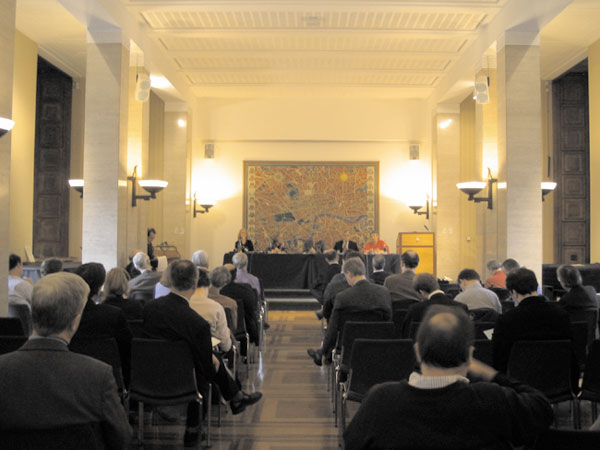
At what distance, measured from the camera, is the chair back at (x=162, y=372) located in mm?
3652

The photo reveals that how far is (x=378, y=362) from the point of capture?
3727 mm

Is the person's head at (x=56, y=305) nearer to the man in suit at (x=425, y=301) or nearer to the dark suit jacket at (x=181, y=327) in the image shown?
the dark suit jacket at (x=181, y=327)

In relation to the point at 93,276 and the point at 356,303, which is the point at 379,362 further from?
the point at 93,276

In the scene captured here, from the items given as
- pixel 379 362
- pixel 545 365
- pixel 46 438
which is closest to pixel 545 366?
pixel 545 365

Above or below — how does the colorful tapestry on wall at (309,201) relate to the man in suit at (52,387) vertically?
above

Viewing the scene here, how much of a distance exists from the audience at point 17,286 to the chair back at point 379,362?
10.4 ft

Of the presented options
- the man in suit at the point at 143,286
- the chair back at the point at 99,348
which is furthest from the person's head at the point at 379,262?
the chair back at the point at 99,348

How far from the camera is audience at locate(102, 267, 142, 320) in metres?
4.56

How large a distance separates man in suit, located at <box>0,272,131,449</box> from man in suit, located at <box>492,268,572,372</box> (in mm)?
2507

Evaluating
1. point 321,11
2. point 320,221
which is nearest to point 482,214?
point 321,11

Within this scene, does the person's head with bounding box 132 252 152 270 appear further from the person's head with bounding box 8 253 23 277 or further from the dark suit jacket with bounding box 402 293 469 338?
the dark suit jacket with bounding box 402 293 469 338

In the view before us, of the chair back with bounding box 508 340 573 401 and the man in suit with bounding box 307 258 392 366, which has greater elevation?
the man in suit with bounding box 307 258 392 366

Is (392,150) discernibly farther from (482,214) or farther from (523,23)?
(523,23)

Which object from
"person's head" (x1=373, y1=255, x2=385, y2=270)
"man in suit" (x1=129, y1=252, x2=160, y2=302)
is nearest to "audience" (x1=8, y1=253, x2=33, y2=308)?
"man in suit" (x1=129, y1=252, x2=160, y2=302)
